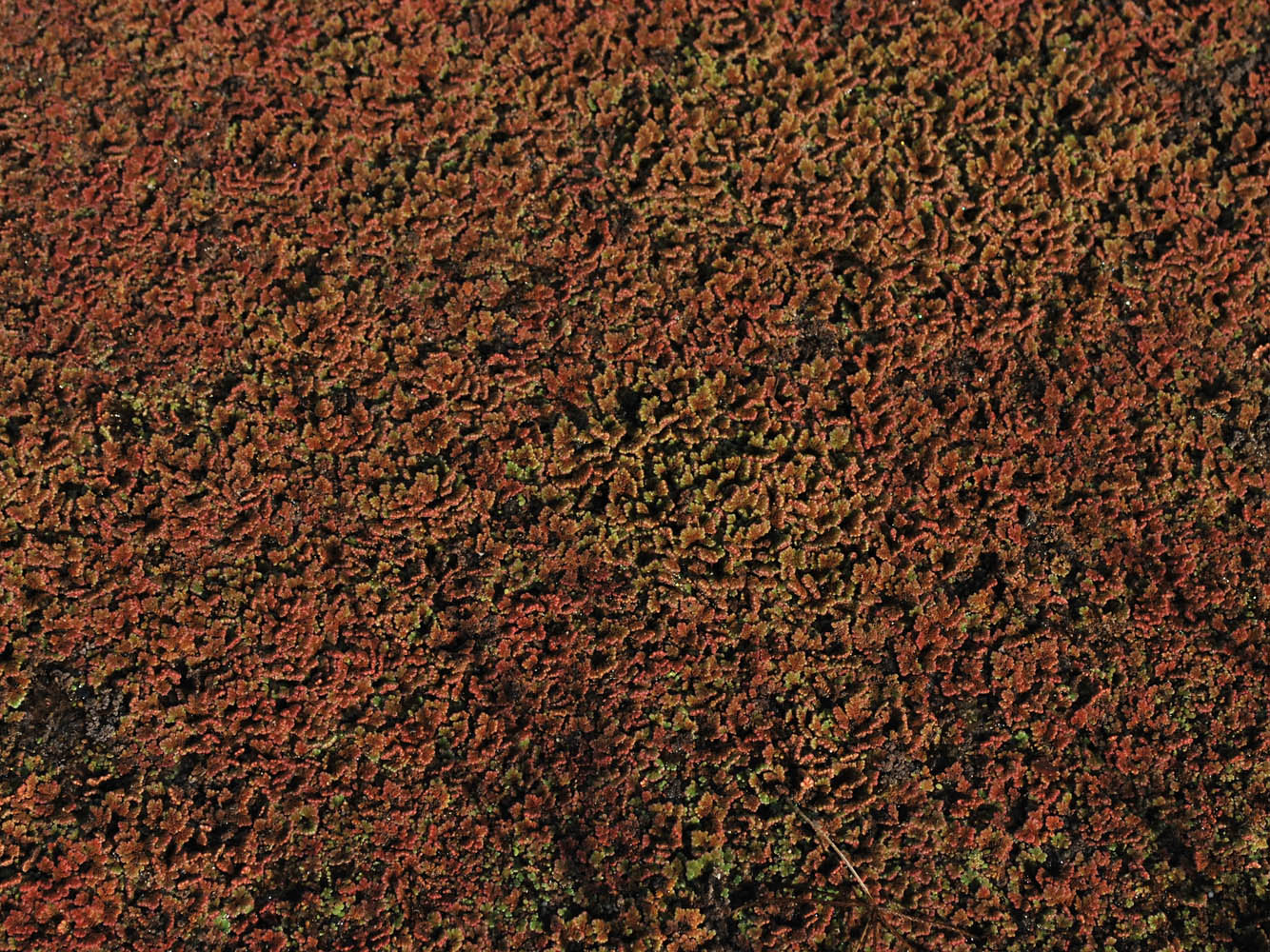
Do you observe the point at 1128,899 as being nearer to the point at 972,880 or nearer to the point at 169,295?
the point at 972,880

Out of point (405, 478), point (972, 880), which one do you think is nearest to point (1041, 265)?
point (972, 880)

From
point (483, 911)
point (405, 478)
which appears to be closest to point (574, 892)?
Answer: point (483, 911)

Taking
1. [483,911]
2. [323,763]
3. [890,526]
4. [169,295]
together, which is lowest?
[483,911]

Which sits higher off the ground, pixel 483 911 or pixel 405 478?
pixel 405 478

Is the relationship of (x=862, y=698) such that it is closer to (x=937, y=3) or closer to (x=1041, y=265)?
(x=1041, y=265)

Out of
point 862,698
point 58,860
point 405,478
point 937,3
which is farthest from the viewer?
point 937,3

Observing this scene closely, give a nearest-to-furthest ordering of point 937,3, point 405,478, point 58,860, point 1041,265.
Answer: point 58,860
point 405,478
point 1041,265
point 937,3

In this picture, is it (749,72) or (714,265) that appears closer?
(714,265)
